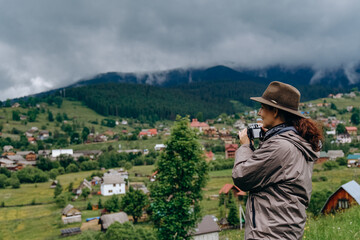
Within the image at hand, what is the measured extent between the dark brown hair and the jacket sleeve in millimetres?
362

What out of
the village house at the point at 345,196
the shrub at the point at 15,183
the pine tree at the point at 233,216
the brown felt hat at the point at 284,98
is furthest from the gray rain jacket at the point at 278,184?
the shrub at the point at 15,183

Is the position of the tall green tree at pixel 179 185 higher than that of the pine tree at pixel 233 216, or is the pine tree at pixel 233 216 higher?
the tall green tree at pixel 179 185

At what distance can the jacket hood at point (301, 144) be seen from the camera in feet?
10.0

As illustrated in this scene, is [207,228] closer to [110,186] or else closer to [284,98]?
[284,98]

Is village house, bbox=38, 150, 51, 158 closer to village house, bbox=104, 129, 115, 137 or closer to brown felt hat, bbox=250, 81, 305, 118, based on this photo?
village house, bbox=104, 129, 115, 137

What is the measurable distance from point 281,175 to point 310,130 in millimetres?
588

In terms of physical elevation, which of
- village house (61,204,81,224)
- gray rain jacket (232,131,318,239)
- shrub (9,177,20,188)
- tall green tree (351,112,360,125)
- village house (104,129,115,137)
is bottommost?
shrub (9,177,20,188)

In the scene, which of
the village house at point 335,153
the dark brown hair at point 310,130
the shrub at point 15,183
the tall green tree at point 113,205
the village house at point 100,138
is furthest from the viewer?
the village house at point 100,138

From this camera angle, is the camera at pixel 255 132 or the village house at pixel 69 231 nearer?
the camera at pixel 255 132

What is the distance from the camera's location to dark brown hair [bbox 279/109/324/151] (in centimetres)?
317

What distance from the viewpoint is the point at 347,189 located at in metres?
18.9

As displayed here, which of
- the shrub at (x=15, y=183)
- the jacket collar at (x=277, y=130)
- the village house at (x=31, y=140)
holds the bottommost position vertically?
the shrub at (x=15, y=183)

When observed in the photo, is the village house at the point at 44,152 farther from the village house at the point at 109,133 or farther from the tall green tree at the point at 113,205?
the tall green tree at the point at 113,205

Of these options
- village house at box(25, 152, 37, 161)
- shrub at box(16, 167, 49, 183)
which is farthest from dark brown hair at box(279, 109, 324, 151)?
village house at box(25, 152, 37, 161)
